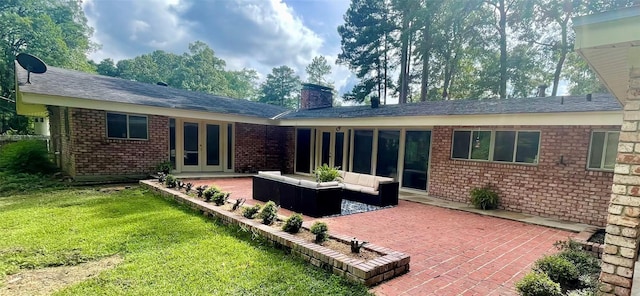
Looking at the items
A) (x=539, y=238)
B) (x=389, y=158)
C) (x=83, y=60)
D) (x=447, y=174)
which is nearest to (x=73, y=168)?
(x=389, y=158)

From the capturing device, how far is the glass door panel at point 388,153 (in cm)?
883

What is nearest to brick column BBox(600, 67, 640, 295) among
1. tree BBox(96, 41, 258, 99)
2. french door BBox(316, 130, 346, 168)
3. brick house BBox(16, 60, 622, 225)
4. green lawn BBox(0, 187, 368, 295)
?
green lawn BBox(0, 187, 368, 295)

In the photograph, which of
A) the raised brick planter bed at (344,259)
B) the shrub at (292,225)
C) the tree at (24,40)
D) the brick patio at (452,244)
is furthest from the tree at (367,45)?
the tree at (24,40)

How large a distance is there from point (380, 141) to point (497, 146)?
10.9 ft

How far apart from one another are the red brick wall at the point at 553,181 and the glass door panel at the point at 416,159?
1036 millimetres

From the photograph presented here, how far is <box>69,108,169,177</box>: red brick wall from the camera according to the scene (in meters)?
7.67

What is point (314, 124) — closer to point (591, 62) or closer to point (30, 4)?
point (591, 62)

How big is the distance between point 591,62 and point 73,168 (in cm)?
1075

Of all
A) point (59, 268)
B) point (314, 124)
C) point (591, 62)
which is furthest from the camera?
point (314, 124)

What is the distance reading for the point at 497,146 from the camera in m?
6.80

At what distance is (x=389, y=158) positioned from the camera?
898 centimetres

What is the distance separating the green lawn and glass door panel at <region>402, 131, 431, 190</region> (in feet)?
19.2

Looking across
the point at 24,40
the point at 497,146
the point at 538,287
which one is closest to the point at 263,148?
the point at 497,146

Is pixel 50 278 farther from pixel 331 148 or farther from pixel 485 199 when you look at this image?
pixel 331 148
